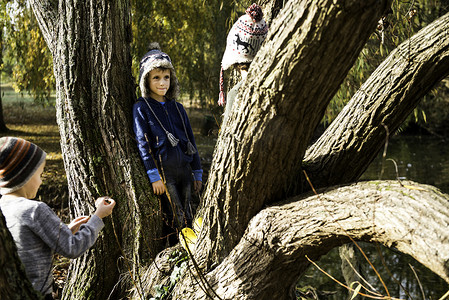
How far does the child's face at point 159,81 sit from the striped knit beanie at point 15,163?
50.5 inches

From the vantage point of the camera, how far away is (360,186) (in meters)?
2.07

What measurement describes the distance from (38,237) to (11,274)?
39 centimetres

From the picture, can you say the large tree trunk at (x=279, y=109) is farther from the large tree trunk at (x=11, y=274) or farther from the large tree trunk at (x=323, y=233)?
the large tree trunk at (x=11, y=274)

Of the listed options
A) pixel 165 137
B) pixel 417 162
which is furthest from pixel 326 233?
pixel 417 162

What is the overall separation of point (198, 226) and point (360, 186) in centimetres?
113

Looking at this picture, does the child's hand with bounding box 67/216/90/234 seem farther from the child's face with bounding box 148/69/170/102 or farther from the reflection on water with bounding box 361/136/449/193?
the reflection on water with bounding box 361/136/449/193

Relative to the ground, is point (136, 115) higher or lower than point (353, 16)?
lower

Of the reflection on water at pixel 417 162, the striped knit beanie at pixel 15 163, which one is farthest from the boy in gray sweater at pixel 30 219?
the reflection on water at pixel 417 162

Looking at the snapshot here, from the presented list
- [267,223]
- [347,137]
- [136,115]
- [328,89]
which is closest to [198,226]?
[267,223]

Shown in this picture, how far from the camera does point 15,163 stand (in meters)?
2.00

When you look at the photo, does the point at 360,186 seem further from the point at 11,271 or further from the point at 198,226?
the point at 11,271

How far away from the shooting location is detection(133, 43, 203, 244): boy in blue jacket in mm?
3080

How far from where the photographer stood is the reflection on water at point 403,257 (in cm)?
609

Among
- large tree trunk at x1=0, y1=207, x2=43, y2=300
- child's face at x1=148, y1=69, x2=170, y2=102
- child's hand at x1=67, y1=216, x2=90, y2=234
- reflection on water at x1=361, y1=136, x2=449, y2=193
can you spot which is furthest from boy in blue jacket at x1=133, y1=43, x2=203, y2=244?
reflection on water at x1=361, y1=136, x2=449, y2=193
